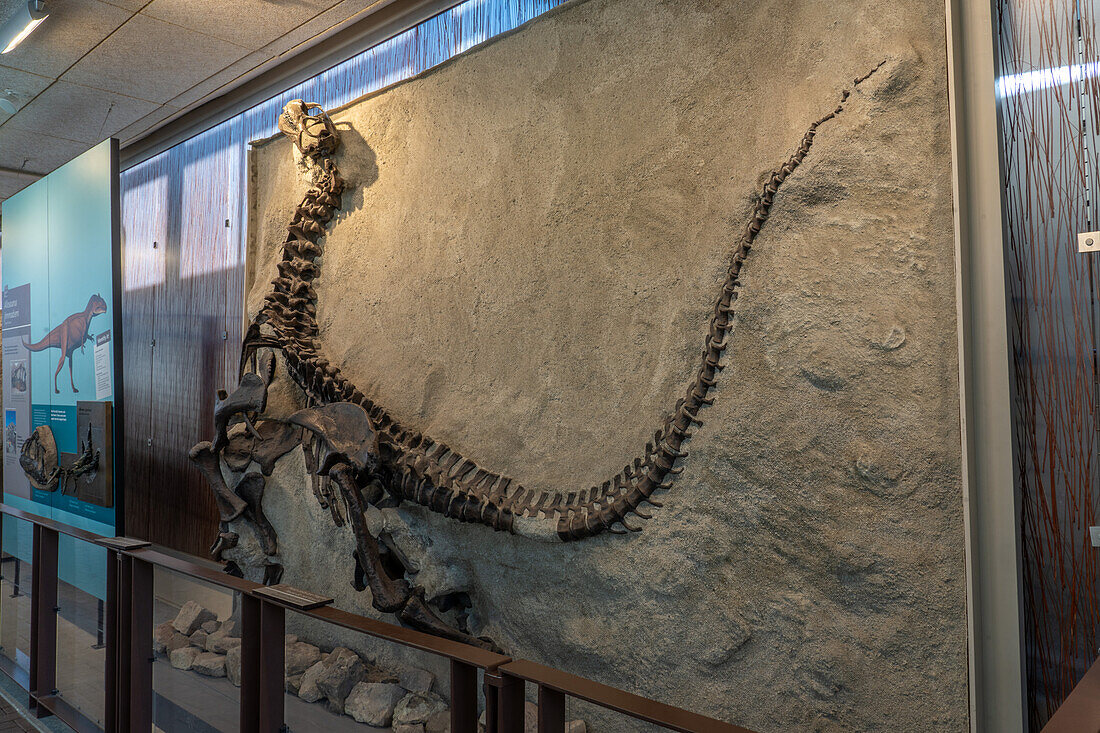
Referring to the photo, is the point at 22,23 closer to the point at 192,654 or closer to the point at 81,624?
the point at 81,624

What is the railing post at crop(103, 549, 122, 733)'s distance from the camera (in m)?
2.70

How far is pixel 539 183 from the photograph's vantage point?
3.08m

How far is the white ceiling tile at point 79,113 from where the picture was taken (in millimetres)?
5062

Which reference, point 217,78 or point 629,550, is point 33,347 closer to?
point 217,78

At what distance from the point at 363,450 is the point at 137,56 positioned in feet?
10.9

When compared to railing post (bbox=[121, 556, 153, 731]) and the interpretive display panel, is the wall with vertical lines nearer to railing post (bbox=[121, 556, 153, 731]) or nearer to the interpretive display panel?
the interpretive display panel

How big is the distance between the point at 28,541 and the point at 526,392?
8.75 feet

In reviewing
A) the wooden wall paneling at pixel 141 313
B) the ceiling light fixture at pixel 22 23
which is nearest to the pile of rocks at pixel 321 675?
the ceiling light fixture at pixel 22 23

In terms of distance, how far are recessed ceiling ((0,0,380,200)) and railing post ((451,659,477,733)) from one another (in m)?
3.65

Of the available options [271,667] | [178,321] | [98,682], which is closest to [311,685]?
[271,667]

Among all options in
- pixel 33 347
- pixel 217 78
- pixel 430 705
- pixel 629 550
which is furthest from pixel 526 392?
pixel 33 347

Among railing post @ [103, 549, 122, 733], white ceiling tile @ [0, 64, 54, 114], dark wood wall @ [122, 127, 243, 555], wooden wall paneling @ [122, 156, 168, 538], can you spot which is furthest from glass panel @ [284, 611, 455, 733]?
white ceiling tile @ [0, 64, 54, 114]

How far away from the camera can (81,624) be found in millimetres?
3133

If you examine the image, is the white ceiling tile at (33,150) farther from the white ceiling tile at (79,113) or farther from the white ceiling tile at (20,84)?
the white ceiling tile at (20,84)
